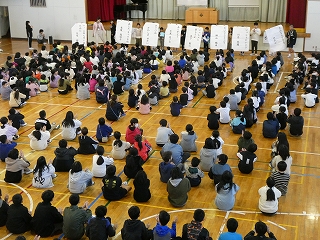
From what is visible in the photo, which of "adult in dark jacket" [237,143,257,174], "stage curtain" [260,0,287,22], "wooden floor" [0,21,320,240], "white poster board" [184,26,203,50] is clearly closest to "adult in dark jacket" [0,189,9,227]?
"wooden floor" [0,21,320,240]

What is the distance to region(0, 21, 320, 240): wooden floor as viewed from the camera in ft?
28.5

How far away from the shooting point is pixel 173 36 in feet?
75.7

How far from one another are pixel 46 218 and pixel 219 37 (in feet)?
52.4

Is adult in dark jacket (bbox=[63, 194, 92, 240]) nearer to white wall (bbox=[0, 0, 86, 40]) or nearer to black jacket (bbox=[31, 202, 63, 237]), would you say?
black jacket (bbox=[31, 202, 63, 237])

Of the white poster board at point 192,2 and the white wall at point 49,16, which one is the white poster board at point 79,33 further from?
the white poster board at point 192,2

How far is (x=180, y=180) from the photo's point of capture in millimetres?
8992

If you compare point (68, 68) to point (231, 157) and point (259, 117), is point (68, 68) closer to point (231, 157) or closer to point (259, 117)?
point (259, 117)

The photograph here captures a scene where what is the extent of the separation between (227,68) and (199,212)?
13100 mm

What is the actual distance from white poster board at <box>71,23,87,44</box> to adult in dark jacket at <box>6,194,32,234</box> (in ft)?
55.1

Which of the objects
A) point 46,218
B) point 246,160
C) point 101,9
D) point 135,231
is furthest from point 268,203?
point 101,9

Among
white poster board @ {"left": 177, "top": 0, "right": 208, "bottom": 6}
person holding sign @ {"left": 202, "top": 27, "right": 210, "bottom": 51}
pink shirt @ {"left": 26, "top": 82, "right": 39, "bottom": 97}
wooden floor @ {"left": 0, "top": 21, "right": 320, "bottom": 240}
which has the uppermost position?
white poster board @ {"left": 177, "top": 0, "right": 208, "bottom": 6}

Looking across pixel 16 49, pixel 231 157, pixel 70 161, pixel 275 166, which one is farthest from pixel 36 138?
pixel 16 49

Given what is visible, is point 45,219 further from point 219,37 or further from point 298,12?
point 298,12

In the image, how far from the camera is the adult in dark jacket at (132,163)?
33.0ft
